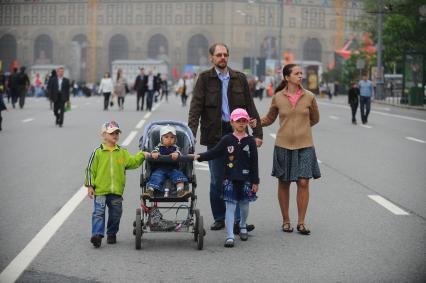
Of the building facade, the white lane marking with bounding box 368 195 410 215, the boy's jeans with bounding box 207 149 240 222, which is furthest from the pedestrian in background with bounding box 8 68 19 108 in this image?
the building facade

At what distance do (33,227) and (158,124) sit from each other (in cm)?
155

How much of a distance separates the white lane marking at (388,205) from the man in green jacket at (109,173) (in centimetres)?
357

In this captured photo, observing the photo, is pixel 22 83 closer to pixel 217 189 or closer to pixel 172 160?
pixel 217 189

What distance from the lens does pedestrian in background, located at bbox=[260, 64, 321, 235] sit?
9.56 metres

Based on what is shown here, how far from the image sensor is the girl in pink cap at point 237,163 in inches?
Result: 348

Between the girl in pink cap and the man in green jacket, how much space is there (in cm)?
68

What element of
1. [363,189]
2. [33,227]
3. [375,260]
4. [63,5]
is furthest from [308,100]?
[63,5]

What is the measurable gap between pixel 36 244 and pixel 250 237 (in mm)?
1931

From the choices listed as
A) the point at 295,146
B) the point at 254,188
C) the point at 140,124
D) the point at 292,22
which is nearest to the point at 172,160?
the point at 254,188

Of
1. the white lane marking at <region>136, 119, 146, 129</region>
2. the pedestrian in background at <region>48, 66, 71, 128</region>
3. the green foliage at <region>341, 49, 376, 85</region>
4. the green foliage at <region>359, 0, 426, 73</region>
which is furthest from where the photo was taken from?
the green foliage at <region>341, 49, 376, 85</region>

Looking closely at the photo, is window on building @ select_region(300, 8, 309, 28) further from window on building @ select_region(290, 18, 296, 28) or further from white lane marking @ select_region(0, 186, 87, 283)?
white lane marking @ select_region(0, 186, 87, 283)

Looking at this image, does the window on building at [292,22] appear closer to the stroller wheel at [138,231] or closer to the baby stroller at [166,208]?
the baby stroller at [166,208]

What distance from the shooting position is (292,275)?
24.4 ft

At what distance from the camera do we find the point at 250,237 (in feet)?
30.4
